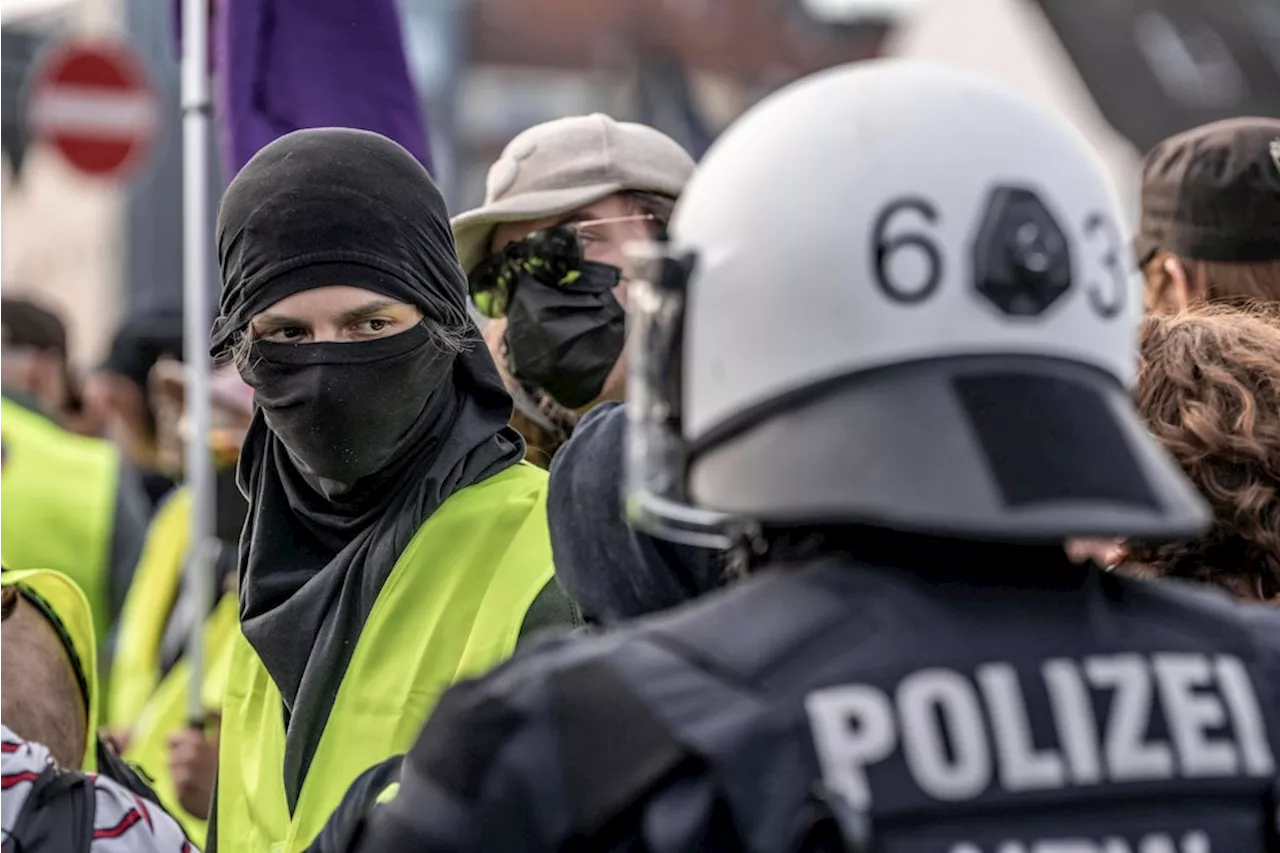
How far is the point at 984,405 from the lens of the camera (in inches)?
61.7

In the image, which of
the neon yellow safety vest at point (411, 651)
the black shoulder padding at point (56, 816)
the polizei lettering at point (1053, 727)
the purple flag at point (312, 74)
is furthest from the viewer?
the purple flag at point (312, 74)

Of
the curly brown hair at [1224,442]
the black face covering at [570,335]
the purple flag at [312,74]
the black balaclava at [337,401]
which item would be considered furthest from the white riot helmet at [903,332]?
the purple flag at [312,74]

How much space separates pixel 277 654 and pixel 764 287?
1.40 m

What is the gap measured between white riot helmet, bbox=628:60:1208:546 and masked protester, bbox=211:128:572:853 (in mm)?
1070

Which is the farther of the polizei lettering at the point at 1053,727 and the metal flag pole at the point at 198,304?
the metal flag pole at the point at 198,304

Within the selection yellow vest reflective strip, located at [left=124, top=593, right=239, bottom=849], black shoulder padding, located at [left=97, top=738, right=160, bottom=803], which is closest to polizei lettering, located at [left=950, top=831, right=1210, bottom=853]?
black shoulder padding, located at [left=97, top=738, right=160, bottom=803]

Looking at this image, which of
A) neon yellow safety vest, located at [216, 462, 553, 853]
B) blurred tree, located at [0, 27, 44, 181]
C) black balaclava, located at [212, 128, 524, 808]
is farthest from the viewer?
blurred tree, located at [0, 27, 44, 181]

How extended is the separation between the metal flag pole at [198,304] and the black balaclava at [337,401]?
62.9 inches

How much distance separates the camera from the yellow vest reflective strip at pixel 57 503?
5887 millimetres

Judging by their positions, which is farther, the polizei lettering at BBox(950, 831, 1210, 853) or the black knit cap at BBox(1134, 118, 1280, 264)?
the black knit cap at BBox(1134, 118, 1280, 264)

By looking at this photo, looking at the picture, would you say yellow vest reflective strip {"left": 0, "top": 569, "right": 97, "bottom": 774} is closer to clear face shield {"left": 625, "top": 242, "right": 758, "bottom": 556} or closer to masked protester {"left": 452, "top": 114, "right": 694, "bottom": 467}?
masked protester {"left": 452, "top": 114, "right": 694, "bottom": 467}

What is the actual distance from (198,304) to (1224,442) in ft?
8.83

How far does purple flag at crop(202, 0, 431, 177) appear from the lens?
14.2ft

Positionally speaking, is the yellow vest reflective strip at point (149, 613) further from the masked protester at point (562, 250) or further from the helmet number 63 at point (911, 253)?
the helmet number 63 at point (911, 253)
